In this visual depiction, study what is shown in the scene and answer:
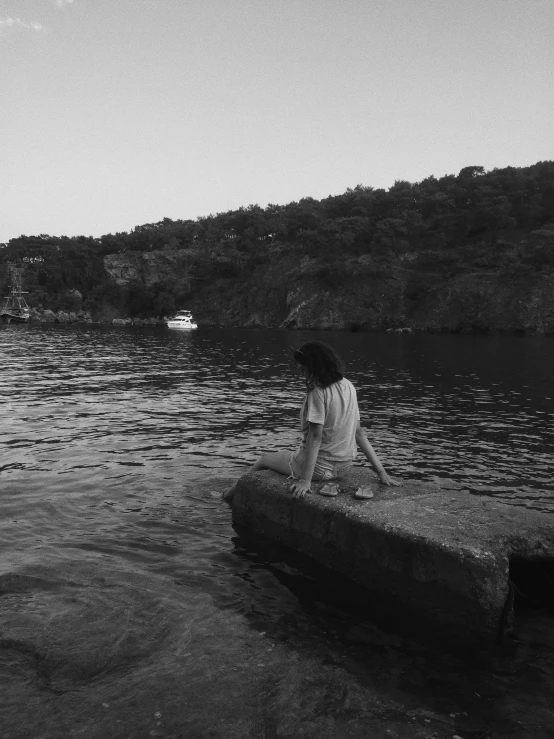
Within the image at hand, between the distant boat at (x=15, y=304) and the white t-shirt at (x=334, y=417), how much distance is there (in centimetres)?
11934

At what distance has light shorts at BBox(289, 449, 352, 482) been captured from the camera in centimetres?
789

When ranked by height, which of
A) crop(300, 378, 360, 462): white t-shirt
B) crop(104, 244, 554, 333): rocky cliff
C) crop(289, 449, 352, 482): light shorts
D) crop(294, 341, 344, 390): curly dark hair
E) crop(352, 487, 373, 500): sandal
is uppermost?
crop(104, 244, 554, 333): rocky cliff

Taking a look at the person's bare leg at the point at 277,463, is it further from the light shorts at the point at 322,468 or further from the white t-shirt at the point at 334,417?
the white t-shirt at the point at 334,417

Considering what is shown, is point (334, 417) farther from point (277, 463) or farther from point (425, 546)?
point (425, 546)

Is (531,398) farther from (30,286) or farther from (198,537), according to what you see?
(30,286)

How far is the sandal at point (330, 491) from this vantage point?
7.44 metres

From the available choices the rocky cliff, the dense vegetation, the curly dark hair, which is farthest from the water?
the dense vegetation

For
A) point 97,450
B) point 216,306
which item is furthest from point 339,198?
point 97,450

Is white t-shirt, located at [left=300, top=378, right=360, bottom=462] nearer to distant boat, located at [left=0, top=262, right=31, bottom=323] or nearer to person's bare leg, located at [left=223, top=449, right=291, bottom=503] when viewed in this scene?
person's bare leg, located at [left=223, top=449, right=291, bottom=503]

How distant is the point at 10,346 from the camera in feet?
164

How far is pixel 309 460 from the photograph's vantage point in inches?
294

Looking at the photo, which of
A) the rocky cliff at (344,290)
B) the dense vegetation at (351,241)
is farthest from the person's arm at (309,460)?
the dense vegetation at (351,241)

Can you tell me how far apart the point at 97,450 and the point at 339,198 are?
114 metres

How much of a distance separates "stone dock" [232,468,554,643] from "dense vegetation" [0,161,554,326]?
276 ft
